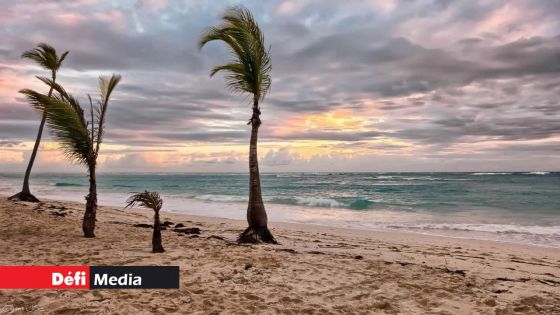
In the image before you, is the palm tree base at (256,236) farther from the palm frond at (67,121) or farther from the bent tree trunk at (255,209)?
the palm frond at (67,121)

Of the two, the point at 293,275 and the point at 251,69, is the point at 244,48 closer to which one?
the point at 251,69

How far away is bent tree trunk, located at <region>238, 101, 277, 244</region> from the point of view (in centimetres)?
1014

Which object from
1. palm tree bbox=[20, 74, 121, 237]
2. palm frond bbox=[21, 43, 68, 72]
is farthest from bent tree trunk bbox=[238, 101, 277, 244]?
palm frond bbox=[21, 43, 68, 72]

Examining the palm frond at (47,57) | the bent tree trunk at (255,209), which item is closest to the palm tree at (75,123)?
the bent tree trunk at (255,209)

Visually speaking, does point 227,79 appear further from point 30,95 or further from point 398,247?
point 398,247

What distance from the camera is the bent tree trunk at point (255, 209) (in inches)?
399

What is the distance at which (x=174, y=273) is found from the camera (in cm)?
657

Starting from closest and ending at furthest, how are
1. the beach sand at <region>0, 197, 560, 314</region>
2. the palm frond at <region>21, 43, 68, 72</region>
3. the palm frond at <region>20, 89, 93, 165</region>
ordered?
1. the beach sand at <region>0, 197, 560, 314</region>
2. the palm frond at <region>20, 89, 93, 165</region>
3. the palm frond at <region>21, 43, 68, 72</region>

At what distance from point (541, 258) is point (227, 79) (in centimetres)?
993

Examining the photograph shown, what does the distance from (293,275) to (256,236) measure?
3.35 metres

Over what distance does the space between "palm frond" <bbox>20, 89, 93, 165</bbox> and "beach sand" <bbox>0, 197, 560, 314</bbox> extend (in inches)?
89.9

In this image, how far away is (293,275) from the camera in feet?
22.7

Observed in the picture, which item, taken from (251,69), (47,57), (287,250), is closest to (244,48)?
(251,69)

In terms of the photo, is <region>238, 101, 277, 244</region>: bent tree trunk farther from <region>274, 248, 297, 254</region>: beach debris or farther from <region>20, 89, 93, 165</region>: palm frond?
<region>20, 89, 93, 165</region>: palm frond
